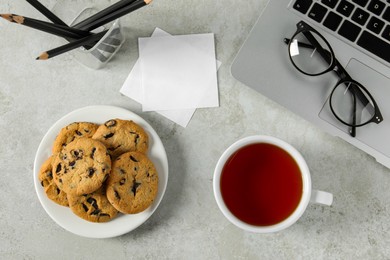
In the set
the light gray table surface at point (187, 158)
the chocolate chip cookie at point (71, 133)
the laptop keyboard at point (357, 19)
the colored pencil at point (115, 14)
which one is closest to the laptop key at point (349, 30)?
the laptop keyboard at point (357, 19)

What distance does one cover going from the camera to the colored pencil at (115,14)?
0.68m

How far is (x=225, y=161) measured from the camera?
734 mm

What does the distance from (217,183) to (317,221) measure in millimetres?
197

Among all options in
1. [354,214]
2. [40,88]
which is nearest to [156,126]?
[40,88]

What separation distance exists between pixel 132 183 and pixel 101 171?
2.1 inches

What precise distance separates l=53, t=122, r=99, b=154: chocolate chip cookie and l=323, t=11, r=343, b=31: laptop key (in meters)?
0.39

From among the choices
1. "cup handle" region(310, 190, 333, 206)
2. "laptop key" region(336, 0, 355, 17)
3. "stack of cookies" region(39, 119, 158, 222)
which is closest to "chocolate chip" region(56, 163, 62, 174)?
"stack of cookies" region(39, 119, 158, 222)

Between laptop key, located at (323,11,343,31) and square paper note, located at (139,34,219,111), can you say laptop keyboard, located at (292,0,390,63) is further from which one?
square paper note, located at (139,34,219,111)

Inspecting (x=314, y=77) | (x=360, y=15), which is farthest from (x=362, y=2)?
(x=314, y=77)

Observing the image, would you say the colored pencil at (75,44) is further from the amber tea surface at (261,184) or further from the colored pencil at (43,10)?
the amber tea surface at (261,184)

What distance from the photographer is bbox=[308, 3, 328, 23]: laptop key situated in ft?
2.47

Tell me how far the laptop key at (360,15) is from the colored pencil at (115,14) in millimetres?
301

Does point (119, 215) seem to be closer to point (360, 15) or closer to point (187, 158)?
point (187, 158)

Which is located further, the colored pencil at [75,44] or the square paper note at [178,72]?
the square paper note at [178,72]
